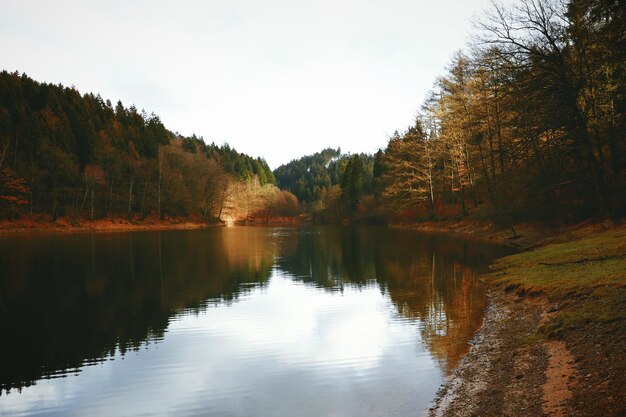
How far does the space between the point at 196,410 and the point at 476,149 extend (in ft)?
154

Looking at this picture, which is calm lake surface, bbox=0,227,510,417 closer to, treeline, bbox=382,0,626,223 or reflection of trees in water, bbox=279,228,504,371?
reflection of trees in water, bbox=279,228,504,371

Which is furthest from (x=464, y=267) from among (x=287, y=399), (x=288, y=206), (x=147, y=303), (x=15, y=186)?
(x=288, y=206)

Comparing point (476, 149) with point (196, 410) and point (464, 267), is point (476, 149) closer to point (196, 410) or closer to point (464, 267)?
point (464, 267)

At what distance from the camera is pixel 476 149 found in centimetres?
4916

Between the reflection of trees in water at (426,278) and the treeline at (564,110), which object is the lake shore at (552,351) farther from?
the treeline at (564,110)

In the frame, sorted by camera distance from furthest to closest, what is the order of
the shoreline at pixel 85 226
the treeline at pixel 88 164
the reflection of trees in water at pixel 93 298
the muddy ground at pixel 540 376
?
the treeline at pixel 88 164 < the shoreline at pixel 85 226 < the reflection of trees in water at pixel 93 298 < the muddy ground at pixel 540 376

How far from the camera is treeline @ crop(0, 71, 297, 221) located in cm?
7188

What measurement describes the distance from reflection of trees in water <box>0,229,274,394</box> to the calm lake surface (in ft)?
0.27

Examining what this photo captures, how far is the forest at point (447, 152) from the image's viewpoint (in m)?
24.2

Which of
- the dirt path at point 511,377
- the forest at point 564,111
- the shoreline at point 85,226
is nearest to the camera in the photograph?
the dirt path at point 511,377

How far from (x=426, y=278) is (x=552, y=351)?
43.6 feet

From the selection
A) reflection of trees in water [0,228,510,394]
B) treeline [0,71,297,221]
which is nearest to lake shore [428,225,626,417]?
reflection of trees in water [0,228,510,394]

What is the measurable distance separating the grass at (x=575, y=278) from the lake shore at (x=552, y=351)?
42 millimetres

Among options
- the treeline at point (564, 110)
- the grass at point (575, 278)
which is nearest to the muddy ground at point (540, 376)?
the grass at point (575, 278)
